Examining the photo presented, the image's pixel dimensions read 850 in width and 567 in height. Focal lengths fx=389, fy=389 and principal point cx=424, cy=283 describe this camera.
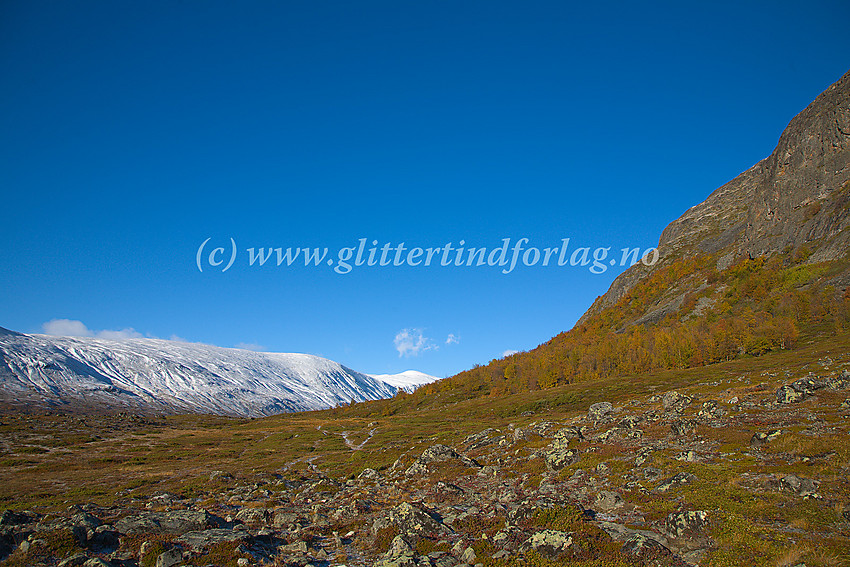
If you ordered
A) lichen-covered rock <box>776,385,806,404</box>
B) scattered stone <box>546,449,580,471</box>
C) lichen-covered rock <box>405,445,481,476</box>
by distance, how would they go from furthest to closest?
lichen-covered rock <box>405,445,481,476</box> < lichen-covered rock <box>776,385,806,404</box> < scattered stone <box>546,449,580,471</box>

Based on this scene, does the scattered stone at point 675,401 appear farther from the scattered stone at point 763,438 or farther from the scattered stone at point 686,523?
the scattered stone at point 686,523

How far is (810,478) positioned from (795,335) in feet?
387

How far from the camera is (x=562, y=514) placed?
67.3 ft

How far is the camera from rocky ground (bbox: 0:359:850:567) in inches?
630

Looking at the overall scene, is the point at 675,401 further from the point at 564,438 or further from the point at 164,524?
the point at 164,524

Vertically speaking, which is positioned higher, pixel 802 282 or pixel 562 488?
pixel 802 282

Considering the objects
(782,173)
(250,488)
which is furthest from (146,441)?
(782,173)

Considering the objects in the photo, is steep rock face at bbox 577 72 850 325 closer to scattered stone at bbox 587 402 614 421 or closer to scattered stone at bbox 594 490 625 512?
scattered stone at bbox 587 402 614 421

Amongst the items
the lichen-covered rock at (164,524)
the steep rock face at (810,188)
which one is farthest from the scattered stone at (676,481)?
the steep rock face at (810,188)

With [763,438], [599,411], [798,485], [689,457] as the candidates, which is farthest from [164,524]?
[599,411]

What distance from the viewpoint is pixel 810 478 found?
1898cm

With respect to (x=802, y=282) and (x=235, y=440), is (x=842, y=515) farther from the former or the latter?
(x=802, y=282)

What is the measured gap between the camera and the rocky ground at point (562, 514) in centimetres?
1599

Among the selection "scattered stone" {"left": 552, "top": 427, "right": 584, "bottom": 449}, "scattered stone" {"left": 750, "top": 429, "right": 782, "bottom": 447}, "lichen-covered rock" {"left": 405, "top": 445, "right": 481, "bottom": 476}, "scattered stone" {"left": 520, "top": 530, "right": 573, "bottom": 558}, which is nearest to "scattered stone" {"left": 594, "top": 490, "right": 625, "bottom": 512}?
"scattered stone" {"left": 520, "top": 530, "right": 573, "bottom": 558}
